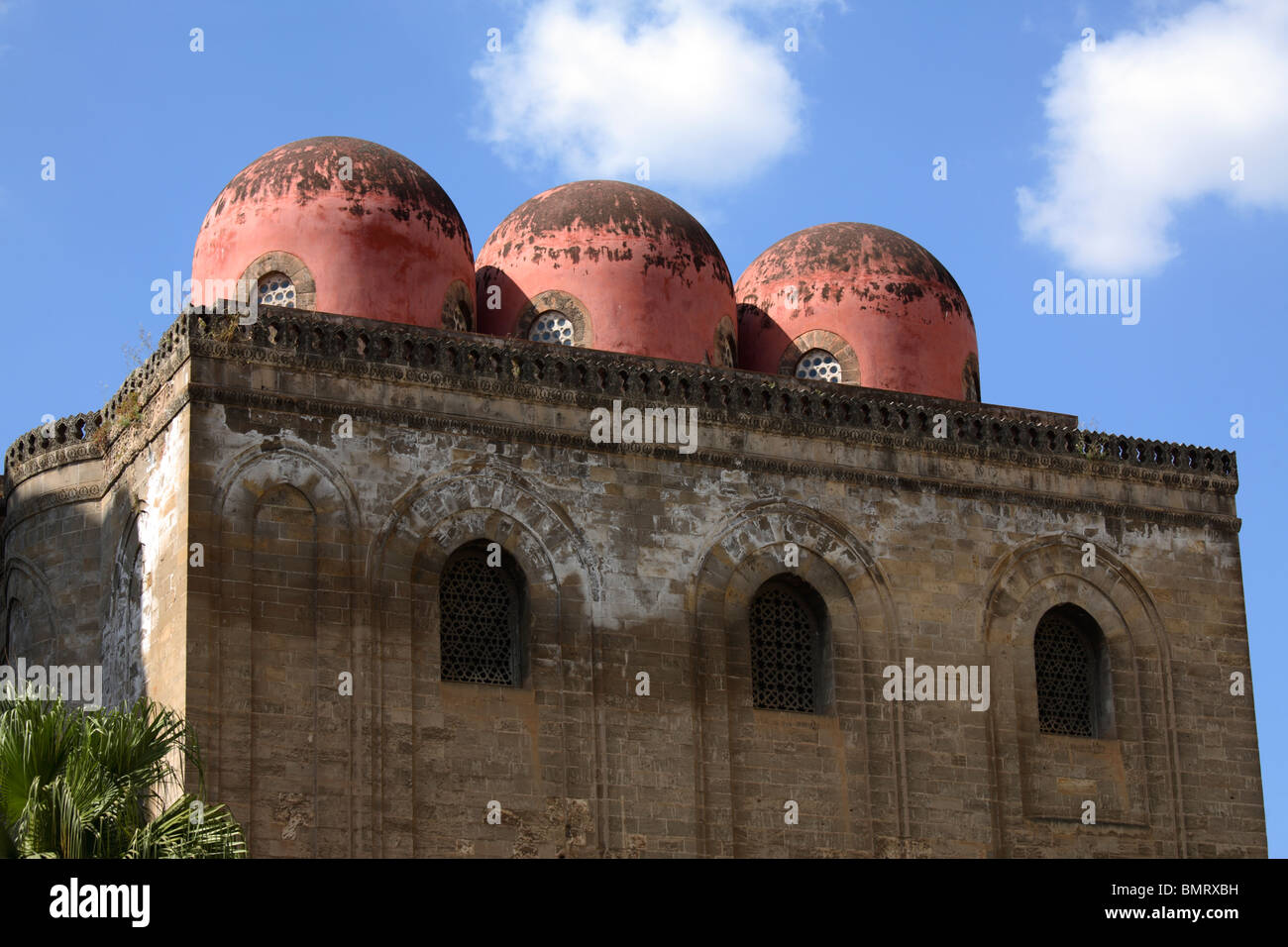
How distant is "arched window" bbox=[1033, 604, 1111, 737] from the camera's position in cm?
2330

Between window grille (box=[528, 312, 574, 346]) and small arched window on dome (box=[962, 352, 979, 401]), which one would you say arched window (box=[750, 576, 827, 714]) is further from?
small arched window on dome (box=[962, 352, 979, 401])

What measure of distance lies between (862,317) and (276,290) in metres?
6.75

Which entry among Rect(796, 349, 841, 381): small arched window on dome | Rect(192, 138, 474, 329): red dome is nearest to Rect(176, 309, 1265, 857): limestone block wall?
Rect(192, 138, 474, 329): red dome

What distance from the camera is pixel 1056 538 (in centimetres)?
2356

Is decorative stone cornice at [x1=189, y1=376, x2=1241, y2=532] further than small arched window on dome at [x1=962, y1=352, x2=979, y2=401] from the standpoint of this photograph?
No

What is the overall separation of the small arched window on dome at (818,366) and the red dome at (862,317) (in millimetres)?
11

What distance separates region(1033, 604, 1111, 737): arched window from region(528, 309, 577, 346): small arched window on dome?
19.4 feet

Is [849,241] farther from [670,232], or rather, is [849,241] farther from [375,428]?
[375,428]

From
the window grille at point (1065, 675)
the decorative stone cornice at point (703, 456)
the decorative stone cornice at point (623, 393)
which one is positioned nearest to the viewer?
the decorative stone cornice at point (703, 456)

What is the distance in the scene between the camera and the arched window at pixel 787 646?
868 inches

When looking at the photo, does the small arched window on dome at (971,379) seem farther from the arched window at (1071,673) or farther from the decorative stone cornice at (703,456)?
the arched window at (1071,673)

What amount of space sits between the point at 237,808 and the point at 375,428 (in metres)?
3.85

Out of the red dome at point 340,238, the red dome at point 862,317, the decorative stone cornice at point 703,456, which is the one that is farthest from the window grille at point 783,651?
the red dome at point 340,238
